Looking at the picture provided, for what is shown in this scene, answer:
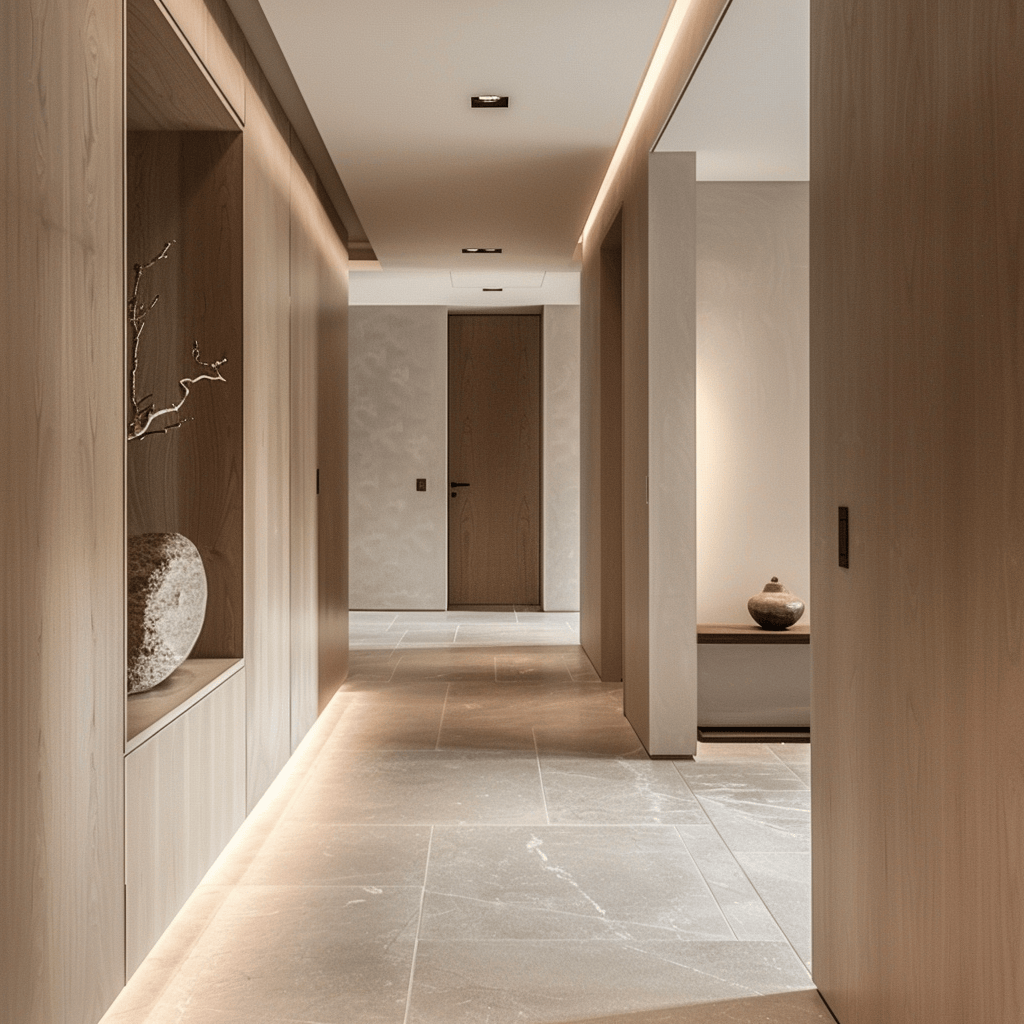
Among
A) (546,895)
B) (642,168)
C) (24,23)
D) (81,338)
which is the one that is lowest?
(546,895)

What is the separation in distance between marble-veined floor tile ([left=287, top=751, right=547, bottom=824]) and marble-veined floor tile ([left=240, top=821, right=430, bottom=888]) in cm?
11

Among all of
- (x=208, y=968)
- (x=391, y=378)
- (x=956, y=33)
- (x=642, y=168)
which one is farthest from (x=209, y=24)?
(x=391, y=378)

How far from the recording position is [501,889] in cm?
278

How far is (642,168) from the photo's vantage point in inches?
165

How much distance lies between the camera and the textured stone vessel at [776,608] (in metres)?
4.48

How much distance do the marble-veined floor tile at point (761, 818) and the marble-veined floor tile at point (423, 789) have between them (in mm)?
557

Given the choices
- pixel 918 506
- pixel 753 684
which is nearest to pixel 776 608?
pixel 753 684

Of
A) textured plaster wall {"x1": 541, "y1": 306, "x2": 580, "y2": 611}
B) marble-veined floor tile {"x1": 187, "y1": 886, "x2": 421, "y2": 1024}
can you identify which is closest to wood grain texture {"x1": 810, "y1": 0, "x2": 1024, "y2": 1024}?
marble-veined floor tile {"x1": 187, "y1": 886, "x2": 421, "y2": 1024}

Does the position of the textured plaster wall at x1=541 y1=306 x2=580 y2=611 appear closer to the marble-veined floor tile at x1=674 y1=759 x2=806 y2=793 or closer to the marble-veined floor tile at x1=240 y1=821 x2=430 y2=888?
the marble-veined floor tile at x1=674 y1=759 x2=806 y2=793

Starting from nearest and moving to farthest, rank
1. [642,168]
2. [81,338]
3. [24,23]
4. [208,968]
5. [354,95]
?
[24,23] < [81,338] < [208,968] < [354,95] < [642,168]

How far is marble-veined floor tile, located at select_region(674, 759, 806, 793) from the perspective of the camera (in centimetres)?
377

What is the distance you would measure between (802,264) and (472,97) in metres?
1.75

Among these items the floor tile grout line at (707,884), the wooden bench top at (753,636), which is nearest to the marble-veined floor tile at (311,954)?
the floor tile grout line at (707,884)

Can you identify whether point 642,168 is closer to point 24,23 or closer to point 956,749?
point 24,23
